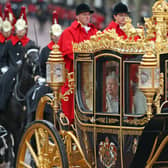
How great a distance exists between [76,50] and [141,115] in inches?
50.4

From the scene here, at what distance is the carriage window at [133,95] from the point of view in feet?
31.6

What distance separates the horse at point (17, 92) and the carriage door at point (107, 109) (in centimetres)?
403

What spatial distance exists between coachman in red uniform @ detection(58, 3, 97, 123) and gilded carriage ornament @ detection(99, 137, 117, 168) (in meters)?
1.27

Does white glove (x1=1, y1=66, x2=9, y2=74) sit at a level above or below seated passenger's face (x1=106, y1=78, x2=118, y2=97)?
above

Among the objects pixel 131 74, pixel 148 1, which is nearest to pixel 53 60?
pixel 131 74

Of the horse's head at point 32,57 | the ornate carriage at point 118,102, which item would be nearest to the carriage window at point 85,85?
the ornate carriage at point 118,102

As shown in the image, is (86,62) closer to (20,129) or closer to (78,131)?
(78,131)

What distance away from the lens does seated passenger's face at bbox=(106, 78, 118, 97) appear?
976 centimetres

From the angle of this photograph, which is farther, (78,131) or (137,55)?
(78,131)

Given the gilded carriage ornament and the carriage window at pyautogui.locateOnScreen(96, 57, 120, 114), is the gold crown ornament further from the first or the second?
the gilded carriage ornament

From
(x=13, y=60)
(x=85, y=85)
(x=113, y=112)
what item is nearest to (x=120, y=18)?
(x=85, y=85)

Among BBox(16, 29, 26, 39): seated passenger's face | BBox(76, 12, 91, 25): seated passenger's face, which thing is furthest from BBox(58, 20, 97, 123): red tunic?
BBox(16, 29, 26, 39): seated passenger's face

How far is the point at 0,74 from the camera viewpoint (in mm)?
15156

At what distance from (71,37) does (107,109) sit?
156cm
